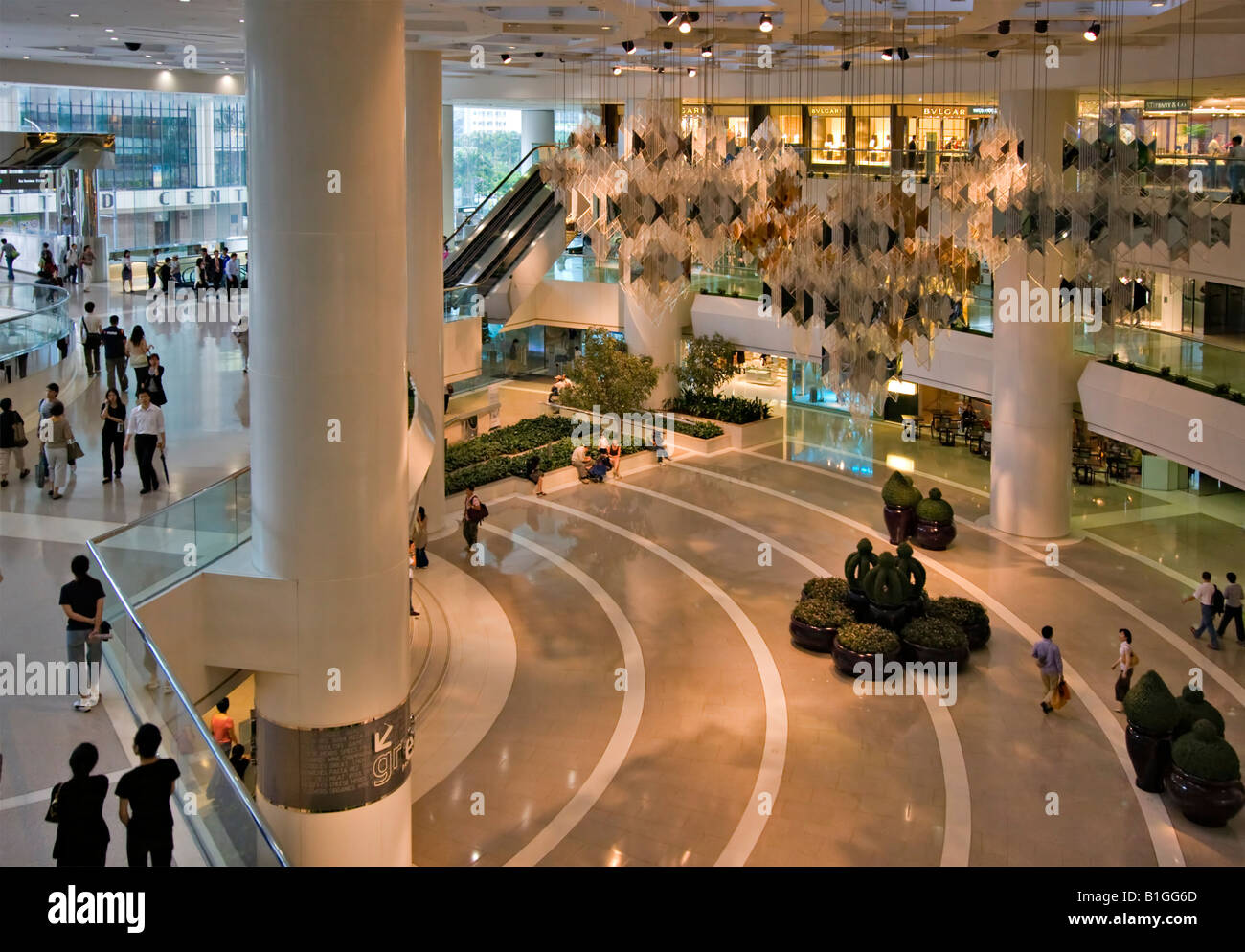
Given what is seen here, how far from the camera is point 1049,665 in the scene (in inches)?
634

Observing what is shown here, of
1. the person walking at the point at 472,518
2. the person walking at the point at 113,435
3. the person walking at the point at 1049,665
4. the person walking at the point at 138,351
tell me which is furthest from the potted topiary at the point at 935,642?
the person walking at the point at 138,351

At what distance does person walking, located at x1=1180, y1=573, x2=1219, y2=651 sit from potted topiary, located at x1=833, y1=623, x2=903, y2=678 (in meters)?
4.38

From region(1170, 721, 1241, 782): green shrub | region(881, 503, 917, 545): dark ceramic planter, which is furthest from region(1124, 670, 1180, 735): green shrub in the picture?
region(881, 503, 917, 545): dark ceramic planter

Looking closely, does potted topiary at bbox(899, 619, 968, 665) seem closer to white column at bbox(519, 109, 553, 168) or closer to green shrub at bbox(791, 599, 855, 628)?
green shrub at bbox(791, 599, 855, 628)

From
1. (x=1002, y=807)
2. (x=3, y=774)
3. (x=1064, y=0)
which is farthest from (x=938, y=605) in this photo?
(x=3, y=774)

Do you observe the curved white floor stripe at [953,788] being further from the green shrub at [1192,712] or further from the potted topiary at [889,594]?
the green shrub at [1192,712]

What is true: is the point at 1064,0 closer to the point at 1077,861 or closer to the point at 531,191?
the point at 1077,861

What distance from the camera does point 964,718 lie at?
16.2m

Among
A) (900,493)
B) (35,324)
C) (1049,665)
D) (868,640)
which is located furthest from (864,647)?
(35,324)

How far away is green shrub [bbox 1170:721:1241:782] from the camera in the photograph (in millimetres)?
13156

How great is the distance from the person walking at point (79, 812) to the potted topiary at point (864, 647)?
38.5ft

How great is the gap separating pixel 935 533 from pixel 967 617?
4652 millimetres

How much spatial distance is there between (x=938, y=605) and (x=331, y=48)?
12376 millimetres

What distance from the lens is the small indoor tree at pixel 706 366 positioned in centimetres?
3192
